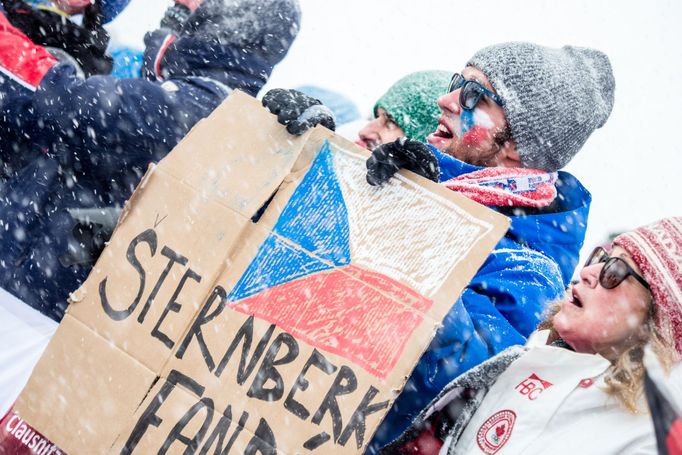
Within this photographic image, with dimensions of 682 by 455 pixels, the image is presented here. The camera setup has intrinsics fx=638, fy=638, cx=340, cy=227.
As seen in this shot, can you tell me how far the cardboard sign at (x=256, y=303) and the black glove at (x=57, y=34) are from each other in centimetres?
119

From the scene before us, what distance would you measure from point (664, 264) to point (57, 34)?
229 centimetres

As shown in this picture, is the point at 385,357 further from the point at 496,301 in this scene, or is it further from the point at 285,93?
the point at 285,93

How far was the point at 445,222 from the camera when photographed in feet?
5.11

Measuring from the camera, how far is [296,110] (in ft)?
5.53

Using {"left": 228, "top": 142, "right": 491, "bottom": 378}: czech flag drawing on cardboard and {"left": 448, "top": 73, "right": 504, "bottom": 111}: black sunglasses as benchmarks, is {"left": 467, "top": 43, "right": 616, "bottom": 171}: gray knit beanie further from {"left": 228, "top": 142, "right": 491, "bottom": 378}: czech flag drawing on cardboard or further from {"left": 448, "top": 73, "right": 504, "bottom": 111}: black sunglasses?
{"left": 228, "top": 142, "right": 491, "bottom": 378}: czech flag drawing on cardboard

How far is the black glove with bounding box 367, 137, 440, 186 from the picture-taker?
Answer: 157 centimetres

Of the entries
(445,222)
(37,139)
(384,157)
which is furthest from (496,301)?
(37,139)

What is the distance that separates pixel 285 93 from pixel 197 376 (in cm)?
78

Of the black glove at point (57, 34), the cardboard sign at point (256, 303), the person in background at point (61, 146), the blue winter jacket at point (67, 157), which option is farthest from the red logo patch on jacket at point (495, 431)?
the black glove at point (57, 34)

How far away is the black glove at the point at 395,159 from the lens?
1.57 meters

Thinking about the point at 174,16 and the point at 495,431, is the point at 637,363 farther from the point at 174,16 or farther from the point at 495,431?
the point at 174,16

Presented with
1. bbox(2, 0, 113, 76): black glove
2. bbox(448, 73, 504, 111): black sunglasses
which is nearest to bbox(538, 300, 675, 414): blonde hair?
bbox(448, 73, 504, 111): black sunglasses

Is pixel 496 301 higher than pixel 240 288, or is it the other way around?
pixel 496 301

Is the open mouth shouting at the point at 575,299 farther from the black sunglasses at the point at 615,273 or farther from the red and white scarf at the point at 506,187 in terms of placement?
the red and white scarf at the point at 506,187
